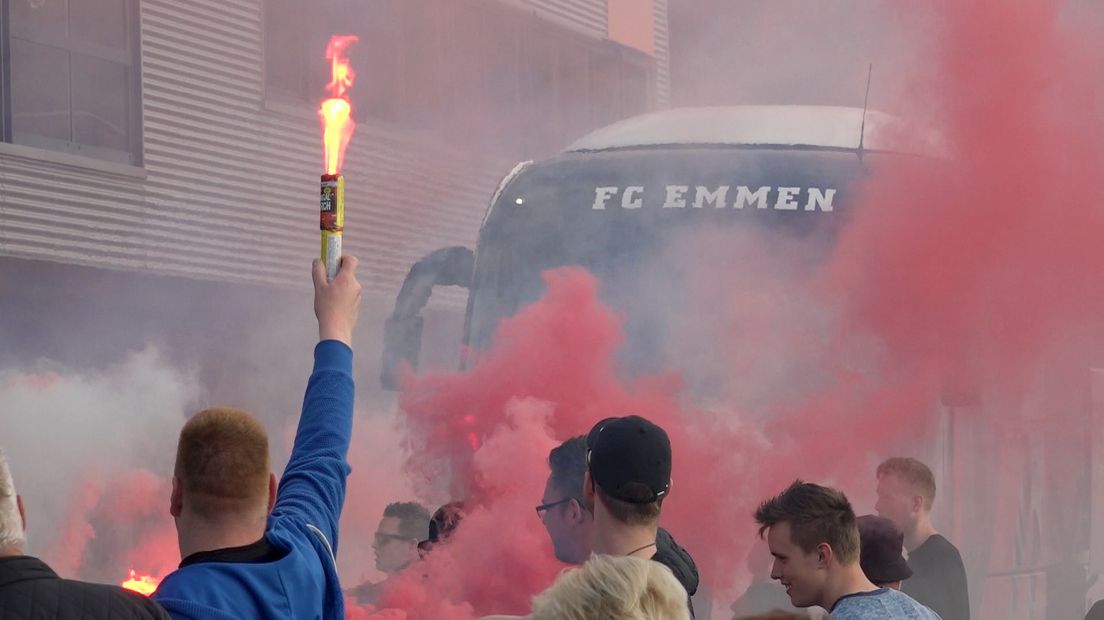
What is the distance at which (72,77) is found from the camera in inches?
344

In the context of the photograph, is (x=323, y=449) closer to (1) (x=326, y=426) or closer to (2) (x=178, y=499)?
(1) (x=326, y=426)

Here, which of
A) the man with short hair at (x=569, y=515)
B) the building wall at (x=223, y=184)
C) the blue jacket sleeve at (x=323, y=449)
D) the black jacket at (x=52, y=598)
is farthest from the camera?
the building wall at (x=223, y=184)

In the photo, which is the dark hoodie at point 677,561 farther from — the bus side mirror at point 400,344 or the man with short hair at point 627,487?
the bus side mirror at point 400,344

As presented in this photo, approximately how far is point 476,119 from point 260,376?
8.52ft

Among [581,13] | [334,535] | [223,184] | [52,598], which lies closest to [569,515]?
[334,535]

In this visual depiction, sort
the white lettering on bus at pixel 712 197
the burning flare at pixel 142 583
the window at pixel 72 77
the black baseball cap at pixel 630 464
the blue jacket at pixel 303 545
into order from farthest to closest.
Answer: the window at pixel 72 77
the white lettering on bus at pixel 712 197
the burning flare at pixel 142 583
the black baseball cap at pixel 630 464
the blue jacket at pixel 303 545

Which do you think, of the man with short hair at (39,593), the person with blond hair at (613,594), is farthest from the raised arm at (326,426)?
the person with blond hair at (613,594)

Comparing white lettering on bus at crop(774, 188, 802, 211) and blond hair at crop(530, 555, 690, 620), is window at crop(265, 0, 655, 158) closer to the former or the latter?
white lettering on bus at crop(774, 188, 802, 211)

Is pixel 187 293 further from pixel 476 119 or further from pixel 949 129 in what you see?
pixel 949 129

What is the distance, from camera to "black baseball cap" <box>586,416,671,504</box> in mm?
2990

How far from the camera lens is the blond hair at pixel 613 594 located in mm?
1966

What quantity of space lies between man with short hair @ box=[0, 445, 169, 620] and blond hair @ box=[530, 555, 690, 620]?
56 centimetres

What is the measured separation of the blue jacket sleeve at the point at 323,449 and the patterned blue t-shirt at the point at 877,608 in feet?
3.74

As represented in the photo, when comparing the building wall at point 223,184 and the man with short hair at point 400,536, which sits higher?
the building wall at point 223,184
